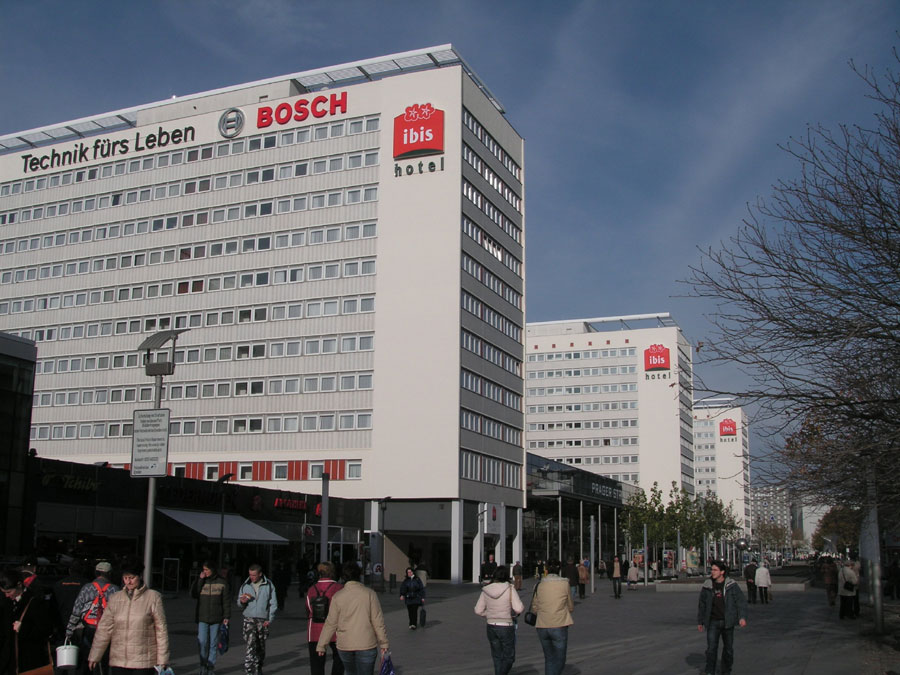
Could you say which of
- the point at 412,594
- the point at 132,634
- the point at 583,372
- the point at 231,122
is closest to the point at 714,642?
the point at 132,634

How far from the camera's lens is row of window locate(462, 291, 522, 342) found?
201 feet

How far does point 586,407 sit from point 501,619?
120 metres

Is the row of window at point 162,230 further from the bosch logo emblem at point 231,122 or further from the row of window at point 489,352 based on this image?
the row of window at point 489,352

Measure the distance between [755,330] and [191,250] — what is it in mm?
57739

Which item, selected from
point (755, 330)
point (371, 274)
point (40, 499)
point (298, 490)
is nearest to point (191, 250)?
point (371, 274)

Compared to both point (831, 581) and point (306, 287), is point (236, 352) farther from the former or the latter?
point (831, 581)

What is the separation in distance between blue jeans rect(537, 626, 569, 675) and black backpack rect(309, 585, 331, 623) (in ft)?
9.03

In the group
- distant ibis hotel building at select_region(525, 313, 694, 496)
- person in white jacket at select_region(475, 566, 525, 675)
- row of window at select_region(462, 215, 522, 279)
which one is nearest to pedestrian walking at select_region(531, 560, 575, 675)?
person in white jacket at select_region(475, 566, 525, 675)

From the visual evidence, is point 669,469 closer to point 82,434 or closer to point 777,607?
point 82,434

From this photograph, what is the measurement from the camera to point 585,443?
131875mm

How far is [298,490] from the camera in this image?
6066 centimetres

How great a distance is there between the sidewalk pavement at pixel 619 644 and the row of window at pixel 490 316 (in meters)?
30.1

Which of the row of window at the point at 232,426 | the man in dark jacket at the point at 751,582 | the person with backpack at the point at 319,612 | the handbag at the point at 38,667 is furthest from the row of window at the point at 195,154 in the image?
the handbag at the point at 38,667

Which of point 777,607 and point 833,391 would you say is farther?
point 777,607
